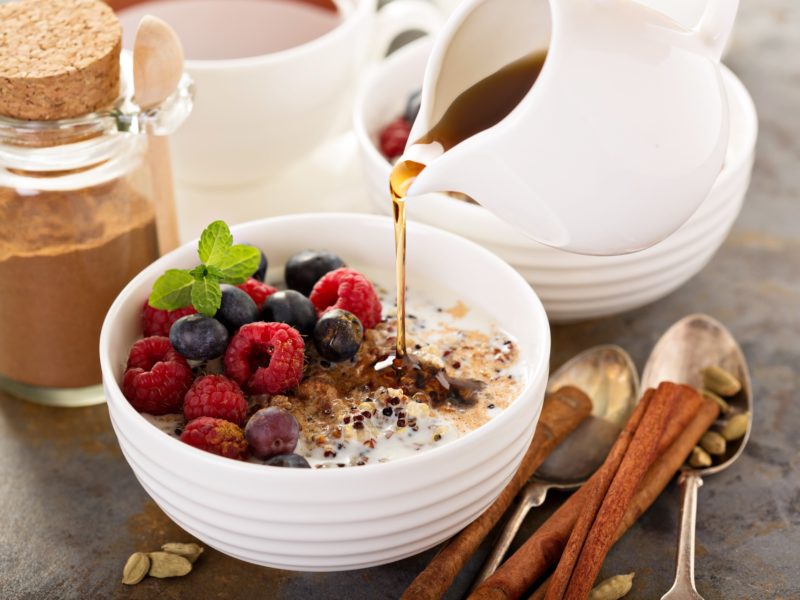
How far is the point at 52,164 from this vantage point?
120 centimetres

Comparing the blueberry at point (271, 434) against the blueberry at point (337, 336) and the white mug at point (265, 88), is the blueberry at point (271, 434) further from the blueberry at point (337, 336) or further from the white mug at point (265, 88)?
the white mug at point (265, 88)

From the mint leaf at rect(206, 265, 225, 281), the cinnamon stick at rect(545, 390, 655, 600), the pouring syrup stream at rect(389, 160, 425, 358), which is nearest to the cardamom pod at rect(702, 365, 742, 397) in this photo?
the cinnamon stick at rect(545, 390, 655, 600)

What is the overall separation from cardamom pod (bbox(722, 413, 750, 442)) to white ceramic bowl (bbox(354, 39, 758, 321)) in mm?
217

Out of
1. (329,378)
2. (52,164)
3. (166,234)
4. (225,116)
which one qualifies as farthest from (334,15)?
(329,378)

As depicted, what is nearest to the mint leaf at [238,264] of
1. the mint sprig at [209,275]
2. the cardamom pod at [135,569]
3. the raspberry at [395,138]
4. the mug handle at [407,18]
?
the mint sprig at [209,275]

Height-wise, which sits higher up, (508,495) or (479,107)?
(479,107)

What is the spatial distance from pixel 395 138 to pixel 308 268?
393 millimetres

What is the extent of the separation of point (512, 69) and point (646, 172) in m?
0.23

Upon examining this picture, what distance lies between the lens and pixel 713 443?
1.26m

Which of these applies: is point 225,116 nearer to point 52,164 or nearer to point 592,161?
point 52,164

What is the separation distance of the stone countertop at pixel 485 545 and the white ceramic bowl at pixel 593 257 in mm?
80

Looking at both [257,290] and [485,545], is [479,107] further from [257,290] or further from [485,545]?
[485,545]

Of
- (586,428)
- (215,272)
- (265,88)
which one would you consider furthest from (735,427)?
(265,88)

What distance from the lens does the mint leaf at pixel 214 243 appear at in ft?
3.84
